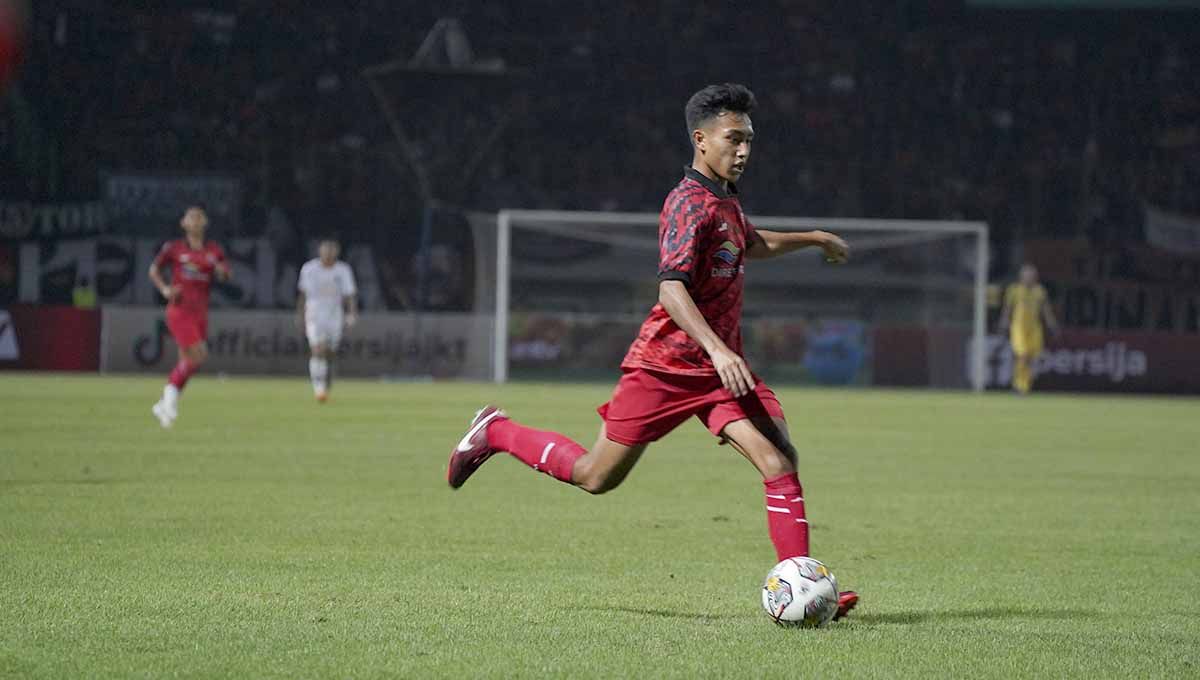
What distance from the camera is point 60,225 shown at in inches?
1260

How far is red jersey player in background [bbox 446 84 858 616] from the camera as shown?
241 inches

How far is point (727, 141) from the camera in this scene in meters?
6.23

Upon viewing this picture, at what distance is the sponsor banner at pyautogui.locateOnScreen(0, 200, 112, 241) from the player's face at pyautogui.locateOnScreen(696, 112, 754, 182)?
90.3 ft

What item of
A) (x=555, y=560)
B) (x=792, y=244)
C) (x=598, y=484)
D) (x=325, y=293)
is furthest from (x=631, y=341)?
(x=598, y=484)

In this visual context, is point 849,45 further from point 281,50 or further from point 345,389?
point 345,389

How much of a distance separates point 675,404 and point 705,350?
1.06 ft

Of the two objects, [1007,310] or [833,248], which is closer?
[833,248]

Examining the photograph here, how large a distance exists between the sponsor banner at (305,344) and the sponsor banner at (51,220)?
3.39 m

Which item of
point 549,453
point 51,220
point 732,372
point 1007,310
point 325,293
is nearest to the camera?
point 732,372

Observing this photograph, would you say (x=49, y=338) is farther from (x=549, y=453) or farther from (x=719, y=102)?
(x=719, y=102)

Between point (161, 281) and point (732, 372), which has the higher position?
point (161, 281)

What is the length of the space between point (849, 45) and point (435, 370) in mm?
13916

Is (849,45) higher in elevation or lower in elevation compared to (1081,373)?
higher

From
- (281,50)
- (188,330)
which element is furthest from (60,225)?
(188,330)
